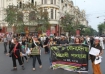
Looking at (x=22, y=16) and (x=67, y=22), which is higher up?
(x=22, y=16)

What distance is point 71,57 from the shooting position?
26.9ft

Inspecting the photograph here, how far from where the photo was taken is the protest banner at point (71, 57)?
312 inches

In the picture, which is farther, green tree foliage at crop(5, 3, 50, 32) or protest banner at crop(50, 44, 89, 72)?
green tree foliage at crop(5, 3, 50, 32)

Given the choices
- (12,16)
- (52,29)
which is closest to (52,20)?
(52,29)

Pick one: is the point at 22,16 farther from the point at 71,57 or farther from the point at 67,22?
the point at 71,57

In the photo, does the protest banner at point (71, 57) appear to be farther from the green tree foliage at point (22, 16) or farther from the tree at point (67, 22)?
the tree at point (67, 22)

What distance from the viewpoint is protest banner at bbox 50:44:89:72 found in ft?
26.0

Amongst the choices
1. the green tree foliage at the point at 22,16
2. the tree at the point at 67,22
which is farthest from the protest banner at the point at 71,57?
the tree at the point at 67,22

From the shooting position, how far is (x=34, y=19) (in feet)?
128

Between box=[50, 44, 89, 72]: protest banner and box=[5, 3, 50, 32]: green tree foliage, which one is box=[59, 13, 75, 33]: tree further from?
box=[50, 44, 89, 72]: protest banner

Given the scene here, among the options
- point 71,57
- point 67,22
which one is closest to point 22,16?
point 67,22

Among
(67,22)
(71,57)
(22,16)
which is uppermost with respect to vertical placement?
(22,16)

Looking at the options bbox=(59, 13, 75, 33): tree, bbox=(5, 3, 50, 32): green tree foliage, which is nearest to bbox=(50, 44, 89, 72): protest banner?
bbox=(5, 3, 50, 32): green tree foliage

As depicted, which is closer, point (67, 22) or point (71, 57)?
point (71, 57)
